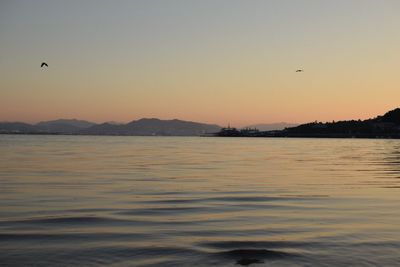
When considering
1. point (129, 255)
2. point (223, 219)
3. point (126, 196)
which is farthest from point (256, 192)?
point (129, 255)

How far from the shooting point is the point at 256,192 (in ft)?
73.6

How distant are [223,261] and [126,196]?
11.4 meters

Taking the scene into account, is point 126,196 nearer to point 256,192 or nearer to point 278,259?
point 256,192

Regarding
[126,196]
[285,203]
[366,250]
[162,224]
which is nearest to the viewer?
[366,250]

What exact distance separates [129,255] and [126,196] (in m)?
10.6

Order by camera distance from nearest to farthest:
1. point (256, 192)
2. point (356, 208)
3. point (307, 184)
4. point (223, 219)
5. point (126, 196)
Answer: point (223, 219), point (356, 208), point (126, 196), point (256, 192), point (307, 184)

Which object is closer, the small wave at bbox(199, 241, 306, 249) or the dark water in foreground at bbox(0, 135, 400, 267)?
the dark water in foreground at bbox(0, 135, 400, 267)

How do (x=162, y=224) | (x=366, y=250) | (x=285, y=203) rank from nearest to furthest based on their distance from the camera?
(x=366, y=250) < (x=162, y=224) < (x=285, y=203)

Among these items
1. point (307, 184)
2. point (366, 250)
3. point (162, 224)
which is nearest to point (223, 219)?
point (162, 224)

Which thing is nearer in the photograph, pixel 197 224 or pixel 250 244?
pixel 250 244

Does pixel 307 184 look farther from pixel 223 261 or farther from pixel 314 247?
pixel 223 261

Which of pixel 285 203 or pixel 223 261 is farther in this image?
pixel 285 203

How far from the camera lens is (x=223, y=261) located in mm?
9594

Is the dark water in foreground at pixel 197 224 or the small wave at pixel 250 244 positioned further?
the small wave at pixel 250 244
